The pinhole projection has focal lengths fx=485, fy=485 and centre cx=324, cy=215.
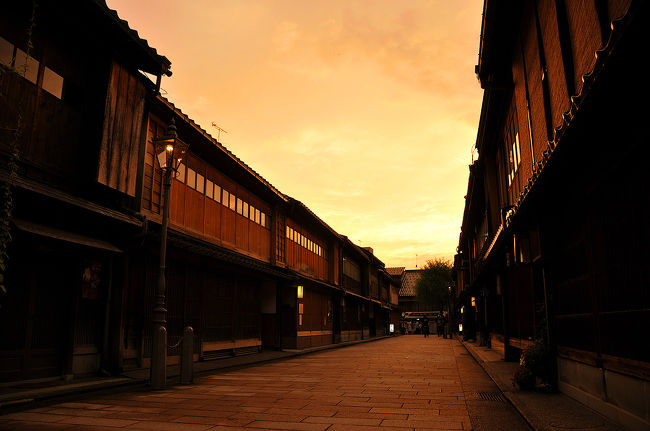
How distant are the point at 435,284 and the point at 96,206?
75.5 metres

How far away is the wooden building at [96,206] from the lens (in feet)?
32.5

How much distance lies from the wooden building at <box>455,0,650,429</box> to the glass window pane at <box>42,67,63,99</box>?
32.3 ft

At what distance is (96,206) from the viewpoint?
1113 centimetres

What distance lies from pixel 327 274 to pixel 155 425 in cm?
2786

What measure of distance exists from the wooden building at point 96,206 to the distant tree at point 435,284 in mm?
66254

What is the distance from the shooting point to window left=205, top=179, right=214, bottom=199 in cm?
1762

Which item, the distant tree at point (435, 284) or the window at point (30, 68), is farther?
the distant tree at point (435, 284)

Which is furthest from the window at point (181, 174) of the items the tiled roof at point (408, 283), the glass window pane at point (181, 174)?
the tiled roof at point (408, 283)

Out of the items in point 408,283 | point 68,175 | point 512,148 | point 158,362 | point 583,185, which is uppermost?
point 408,283

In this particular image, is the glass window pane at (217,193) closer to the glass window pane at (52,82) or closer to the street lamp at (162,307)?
the street lamp at (162,307)

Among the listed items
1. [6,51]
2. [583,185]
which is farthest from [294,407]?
[6,51]

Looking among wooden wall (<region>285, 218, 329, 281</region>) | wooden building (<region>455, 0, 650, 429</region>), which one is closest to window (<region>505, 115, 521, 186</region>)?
wooden building (<region>455, 0, 650, 429</region>)

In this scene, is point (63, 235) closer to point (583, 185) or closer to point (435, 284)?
point (583, 185)

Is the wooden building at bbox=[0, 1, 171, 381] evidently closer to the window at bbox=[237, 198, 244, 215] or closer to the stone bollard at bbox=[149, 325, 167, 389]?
the stone bollard at bbox=[149, 325, 167, 389]
